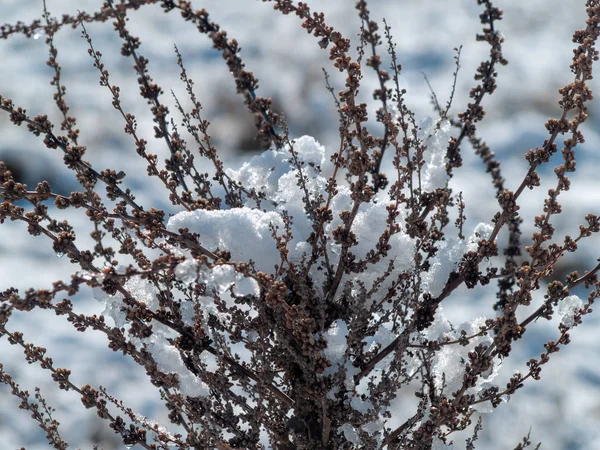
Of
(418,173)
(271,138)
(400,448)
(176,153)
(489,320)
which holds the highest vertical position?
(271,138)

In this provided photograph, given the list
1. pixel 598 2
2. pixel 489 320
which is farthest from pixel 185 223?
pixel 598 2

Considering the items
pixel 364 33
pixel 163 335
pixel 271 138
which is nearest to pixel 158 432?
pixel 163 335

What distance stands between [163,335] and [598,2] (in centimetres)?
196

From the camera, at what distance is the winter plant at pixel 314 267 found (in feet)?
5.90

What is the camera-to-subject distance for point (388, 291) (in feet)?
7.46

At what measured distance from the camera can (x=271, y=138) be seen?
2.67m

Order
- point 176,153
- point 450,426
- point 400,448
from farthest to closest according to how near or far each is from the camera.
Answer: point 176,153
point 400,448
point 450,426

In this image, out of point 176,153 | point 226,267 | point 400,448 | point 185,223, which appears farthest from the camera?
point 176,153

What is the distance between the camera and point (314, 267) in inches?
86.7

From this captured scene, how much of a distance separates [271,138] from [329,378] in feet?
4.09

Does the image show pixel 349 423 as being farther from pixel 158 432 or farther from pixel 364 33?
pixel 364 33

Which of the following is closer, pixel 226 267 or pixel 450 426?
pixel 226 267

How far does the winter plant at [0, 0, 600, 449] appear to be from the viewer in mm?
1800

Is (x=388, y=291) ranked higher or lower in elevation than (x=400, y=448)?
higher
